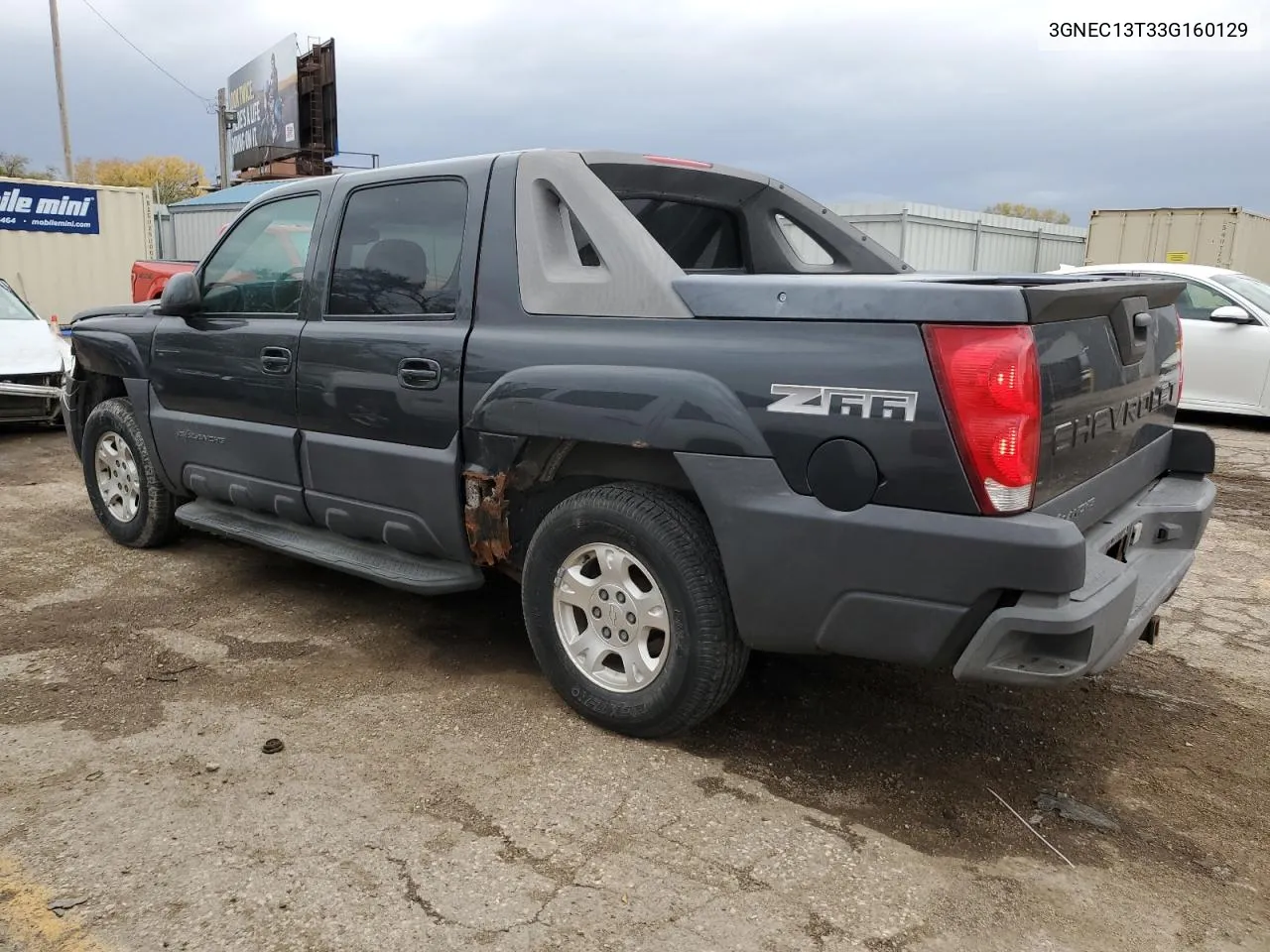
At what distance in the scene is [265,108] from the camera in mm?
37594

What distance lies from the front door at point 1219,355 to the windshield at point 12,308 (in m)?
11.1

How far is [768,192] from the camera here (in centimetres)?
440

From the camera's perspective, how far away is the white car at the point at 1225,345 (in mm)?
9398

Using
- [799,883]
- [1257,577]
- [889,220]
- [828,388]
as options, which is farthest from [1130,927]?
[889,220]

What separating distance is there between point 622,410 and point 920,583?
100cm

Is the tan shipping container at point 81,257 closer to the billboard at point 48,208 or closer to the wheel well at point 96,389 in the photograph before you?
the billboard at point 48,208

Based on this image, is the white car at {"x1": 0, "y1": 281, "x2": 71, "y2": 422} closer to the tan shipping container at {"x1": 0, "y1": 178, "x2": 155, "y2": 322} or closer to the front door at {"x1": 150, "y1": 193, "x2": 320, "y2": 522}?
the front door at {"x1": 150, "y1": 193, "x2": 320, "y2": 522}

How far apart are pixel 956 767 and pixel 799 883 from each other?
0.89 metres

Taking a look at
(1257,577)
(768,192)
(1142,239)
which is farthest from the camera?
(1142,239)

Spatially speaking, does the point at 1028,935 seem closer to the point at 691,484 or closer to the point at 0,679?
the point at 691,484

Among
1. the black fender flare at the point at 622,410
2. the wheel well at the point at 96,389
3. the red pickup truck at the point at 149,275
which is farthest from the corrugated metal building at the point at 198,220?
the black fender flare at the point at 622,410

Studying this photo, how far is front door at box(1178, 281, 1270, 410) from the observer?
30.8ft

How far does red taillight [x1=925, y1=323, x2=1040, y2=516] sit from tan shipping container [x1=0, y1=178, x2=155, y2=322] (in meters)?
15.8

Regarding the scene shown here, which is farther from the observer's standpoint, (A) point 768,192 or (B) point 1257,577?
(B) point 1257,577
